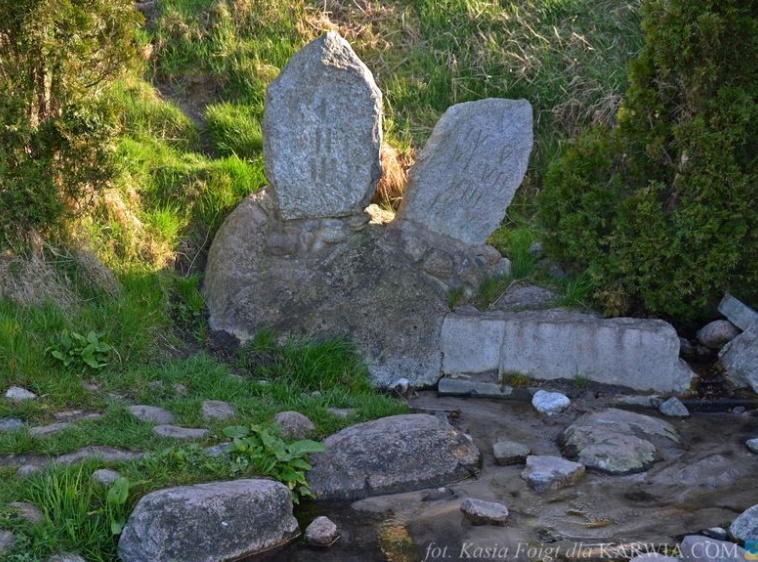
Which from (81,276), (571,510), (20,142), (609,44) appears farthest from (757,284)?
(20,142)

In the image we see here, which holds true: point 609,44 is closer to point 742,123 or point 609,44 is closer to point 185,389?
point 742,123

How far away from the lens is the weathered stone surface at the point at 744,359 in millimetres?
6570

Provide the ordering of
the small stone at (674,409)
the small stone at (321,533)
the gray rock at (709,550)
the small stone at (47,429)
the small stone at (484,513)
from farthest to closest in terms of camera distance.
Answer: the small stone at (674,409), the small stone at (47,429), the small stone at (484,513), the small stone at (321,533), the gray rock at (709,550)

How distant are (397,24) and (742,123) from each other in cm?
465

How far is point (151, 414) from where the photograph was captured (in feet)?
18.5

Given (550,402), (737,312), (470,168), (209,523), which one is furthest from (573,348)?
(209,523)

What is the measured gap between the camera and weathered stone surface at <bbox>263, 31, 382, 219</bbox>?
6.84m

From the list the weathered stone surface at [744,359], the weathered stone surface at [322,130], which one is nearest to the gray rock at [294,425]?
the weathered stone surface at [322,130]

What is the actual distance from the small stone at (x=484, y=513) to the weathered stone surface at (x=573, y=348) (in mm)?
1964

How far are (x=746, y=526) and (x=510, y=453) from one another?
145 centimetres

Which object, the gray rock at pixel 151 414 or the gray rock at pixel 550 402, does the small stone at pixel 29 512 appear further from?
the gray rock at pixel 550 402

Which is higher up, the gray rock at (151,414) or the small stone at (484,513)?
the gray rock at (151,414)

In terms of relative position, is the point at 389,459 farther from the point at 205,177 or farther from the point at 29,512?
the point at 205,177

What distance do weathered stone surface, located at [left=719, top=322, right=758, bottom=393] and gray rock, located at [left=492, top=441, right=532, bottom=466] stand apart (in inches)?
71.2
